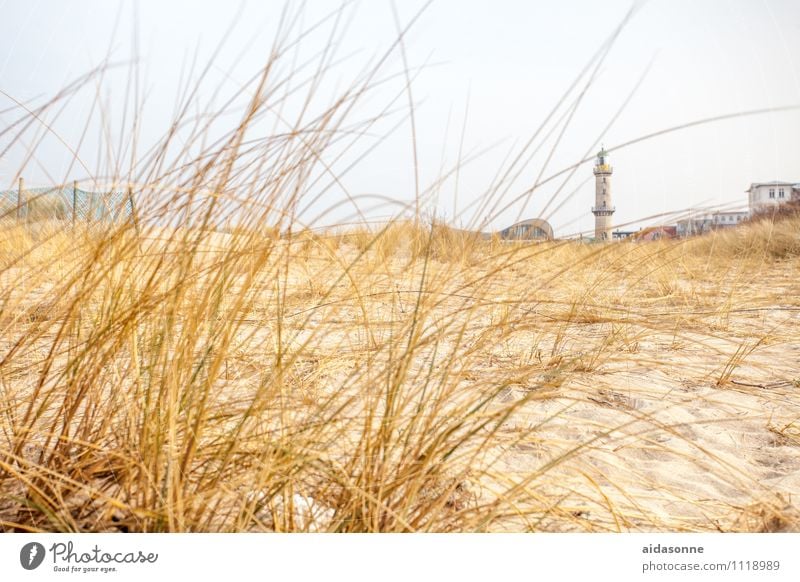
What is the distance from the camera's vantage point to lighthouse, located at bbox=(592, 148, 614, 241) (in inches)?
46.8

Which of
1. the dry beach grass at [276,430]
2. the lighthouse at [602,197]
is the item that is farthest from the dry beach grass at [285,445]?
the lighthouse at [602,197]

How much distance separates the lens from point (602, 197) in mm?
1416

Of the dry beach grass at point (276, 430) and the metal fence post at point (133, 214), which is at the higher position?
the metal fence post at point (133, 214)

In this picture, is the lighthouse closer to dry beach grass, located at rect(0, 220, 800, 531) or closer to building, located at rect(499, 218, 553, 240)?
building, located at rect(499, 218, 553, 240)

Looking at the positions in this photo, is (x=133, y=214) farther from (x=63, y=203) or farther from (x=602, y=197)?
(x=602, y=197)

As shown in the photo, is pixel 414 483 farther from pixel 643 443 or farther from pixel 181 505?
pixel 643 443

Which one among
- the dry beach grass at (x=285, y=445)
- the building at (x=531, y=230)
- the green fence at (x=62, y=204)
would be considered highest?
the green fence at (x=62, y=204)

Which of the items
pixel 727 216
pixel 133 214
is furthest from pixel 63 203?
pixel 727 216

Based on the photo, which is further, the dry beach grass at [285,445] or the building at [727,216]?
the building at [727,216]

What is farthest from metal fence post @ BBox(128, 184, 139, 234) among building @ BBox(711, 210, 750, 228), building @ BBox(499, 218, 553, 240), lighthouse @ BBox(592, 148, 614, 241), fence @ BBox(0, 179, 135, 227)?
building @ BBox(711, 210, 750, 228)

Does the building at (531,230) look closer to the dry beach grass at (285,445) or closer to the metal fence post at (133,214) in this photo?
the dry beach grass at (285,445)

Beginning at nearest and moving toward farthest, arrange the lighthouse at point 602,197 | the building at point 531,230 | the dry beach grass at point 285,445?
the dry beach grass at point 285,445, the building at point 531,230, the lighthouse at point 602,197

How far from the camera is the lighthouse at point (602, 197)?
3.90ft

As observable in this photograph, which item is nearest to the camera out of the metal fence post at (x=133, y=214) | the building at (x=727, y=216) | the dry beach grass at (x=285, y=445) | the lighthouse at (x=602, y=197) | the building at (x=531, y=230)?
the dry beach grass at (x=285, y=445)
